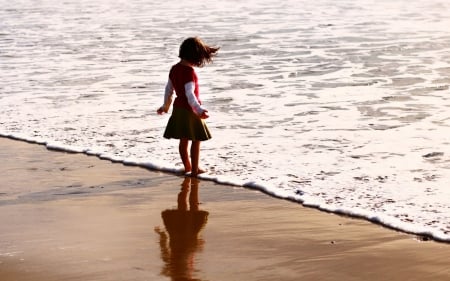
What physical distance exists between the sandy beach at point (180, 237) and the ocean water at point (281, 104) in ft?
1.14

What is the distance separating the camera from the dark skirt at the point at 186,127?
22.7 feet

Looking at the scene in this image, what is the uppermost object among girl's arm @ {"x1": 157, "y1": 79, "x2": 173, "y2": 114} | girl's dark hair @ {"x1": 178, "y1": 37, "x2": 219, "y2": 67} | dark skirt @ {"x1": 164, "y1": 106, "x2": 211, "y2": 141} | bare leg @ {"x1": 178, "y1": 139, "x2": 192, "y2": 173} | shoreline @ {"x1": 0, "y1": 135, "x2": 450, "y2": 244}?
girl's dark hair @ {"x1": 178, "y1": 37, "x2": 219, "y2": 67}

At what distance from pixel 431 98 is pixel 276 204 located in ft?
15.4

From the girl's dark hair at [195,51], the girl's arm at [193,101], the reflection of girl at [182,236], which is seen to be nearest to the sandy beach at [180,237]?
the reflection of girl at [182,236]

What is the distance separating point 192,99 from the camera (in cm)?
676

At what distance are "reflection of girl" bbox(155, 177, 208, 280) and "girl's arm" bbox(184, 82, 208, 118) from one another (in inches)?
24.6

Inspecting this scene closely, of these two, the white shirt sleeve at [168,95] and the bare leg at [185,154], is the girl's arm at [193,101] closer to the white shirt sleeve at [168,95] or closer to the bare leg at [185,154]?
the white shirt sleeve at [168,95]

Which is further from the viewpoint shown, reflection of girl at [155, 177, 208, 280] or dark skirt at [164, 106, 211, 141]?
dark skirt at [164, 106, 211, 141]

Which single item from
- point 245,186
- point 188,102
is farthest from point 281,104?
point 245,186

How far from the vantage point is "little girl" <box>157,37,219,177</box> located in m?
6.76

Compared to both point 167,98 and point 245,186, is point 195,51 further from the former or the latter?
point 245,186

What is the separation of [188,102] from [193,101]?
0.25ft

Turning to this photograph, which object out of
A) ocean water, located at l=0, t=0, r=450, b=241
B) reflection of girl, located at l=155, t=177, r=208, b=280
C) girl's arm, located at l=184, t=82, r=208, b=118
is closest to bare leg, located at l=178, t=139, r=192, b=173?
ocean water, located at l=0, t=0, r=450, b=241

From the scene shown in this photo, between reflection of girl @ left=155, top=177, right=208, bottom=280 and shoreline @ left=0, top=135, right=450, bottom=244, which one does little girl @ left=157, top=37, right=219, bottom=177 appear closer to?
shoreline @ left=0, top=135, right=450, bottom=244
